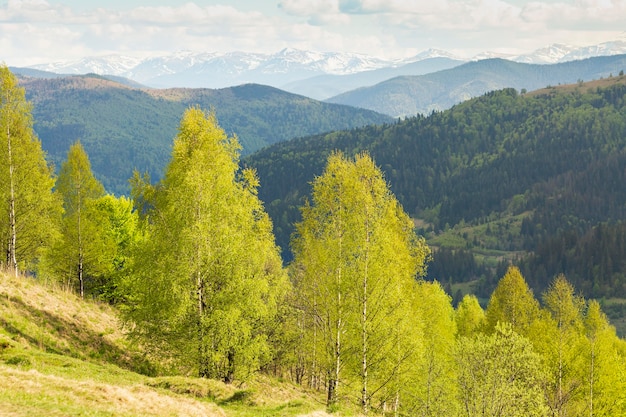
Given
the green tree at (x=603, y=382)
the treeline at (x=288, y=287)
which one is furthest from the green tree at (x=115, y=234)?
the green tree at (x=603, y=382)

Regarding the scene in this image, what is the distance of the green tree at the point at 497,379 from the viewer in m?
37.7

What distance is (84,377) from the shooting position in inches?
1173

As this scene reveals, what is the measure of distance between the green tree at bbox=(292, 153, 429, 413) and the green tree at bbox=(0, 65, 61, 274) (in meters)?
26.3

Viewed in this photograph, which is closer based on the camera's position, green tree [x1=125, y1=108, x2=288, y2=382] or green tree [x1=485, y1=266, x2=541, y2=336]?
green tree [x1=125, y1=108, x2=288, y2=382]

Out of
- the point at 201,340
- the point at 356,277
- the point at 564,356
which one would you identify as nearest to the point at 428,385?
the point at 356,277

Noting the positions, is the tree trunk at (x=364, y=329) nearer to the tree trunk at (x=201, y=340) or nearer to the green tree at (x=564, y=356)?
the tree trunk at (x=201, y=340)

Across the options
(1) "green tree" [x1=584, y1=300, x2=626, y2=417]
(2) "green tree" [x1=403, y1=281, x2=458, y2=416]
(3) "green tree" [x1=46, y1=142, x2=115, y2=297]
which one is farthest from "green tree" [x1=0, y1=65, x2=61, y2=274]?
(1) "green tree" [x1=584, y1=300, x2=626, y2=417]

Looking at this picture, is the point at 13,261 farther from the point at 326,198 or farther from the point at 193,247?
the point at 326,198

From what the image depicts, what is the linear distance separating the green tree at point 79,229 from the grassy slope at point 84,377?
1240 cm

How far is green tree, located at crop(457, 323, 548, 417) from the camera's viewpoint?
124 feet

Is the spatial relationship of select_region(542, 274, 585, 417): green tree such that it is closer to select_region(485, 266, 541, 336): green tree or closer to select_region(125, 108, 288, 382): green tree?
select_region(485, 266, 541, 336): green tree

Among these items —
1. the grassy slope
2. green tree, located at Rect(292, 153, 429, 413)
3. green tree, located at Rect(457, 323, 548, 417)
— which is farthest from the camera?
green tree, located at Rect(457, 323, 548, 417)

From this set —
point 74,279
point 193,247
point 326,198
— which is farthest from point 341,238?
point 74,279

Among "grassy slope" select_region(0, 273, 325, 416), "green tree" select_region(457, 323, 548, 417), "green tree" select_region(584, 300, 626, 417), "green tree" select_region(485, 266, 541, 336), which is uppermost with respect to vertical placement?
"grassy slope" select_region(0, 273, 325, 416)
